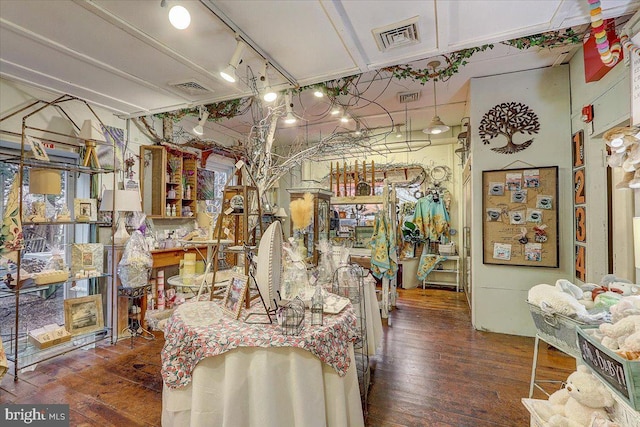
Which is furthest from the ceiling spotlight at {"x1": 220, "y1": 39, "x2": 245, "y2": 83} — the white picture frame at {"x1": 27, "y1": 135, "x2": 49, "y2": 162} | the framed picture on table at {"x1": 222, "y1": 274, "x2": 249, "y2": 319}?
the white picture frame at {"x1": 27, "y1": 135, "x2": 49, "y2": 162}

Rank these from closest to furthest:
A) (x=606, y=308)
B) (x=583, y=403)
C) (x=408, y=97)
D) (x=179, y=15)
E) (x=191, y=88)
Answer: (x=583, y=403) → (x=606, y=308) → (x=179, y=15) → (x=191, y=88) → (x=408, y=97)

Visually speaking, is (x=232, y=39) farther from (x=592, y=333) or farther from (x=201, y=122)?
(x=592, y=333)

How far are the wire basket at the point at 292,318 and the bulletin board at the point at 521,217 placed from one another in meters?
2.97

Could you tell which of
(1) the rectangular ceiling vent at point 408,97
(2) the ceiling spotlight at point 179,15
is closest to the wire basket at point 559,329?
(2) the ceiling spotlight at point 179,15

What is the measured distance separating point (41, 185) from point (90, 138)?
656 millimetres

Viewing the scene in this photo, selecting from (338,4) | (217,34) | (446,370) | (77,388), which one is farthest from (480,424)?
(217,34)

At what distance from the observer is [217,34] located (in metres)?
2.09

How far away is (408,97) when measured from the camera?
4.14 metres

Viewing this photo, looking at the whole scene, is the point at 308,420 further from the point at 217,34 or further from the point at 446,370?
the point at 217,34

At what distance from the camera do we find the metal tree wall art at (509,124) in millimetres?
3389

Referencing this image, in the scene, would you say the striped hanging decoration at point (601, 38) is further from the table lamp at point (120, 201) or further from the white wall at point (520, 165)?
the table lamp at point (120, 201)

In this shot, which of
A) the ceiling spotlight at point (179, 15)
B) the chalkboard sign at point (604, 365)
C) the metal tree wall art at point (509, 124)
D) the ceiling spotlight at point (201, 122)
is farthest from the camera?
the metal tree wall art at point (509, 124)

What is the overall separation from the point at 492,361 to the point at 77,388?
3554 millimetres
